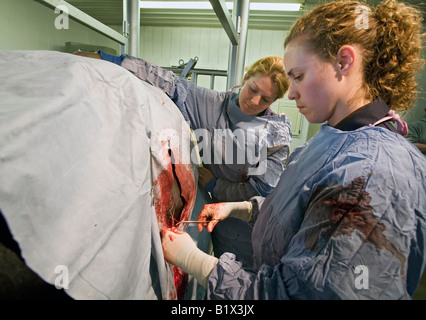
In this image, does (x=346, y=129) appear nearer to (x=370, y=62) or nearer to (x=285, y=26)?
(x=370, y=62)

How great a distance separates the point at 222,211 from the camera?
98cm

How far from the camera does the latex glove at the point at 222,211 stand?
3.12 ft

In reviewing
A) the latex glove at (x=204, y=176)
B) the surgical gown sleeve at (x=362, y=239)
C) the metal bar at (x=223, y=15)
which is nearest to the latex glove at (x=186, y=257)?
the surgical gown sleeve at (x=362, y=239)

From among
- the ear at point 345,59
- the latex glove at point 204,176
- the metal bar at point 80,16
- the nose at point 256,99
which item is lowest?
the latex glove at point 204,176

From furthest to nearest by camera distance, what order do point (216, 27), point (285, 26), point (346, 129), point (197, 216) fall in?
1. point (216, 27)
2. point (285, 26)
3. point (197, 216)
4. point (346, 129)

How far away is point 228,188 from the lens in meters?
1.16

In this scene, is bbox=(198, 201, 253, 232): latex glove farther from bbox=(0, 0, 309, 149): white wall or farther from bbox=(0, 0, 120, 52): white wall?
bbox=(0, 0, 120, 52): white wall

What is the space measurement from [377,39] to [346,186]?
0.41 m

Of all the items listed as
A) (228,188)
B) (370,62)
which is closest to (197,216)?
(228,188)

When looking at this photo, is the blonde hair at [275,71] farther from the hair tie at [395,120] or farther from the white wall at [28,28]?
the white wall at [28,28]

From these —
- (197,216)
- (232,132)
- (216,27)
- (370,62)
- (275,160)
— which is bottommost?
(197,216)

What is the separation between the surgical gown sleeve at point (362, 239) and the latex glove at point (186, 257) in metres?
0.20

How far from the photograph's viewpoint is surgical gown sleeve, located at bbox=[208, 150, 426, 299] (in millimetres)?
388

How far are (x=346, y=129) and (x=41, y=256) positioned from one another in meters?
0.68
